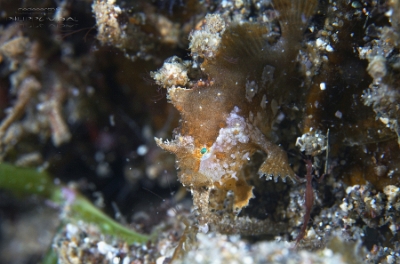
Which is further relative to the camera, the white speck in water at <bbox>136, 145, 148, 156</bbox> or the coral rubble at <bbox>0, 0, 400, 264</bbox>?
the white speck in water at <bbox>136, 145, 148, 156</bbox>

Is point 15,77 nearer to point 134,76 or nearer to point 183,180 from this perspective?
point 134,76

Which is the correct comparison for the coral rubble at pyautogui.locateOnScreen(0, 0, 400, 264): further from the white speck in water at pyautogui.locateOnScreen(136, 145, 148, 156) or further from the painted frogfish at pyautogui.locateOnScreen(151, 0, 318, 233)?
the white speck in water at pyautogui.locateOnScreen(136, 145, 148, 156)

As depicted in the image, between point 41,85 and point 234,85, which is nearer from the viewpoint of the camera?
point 234,85

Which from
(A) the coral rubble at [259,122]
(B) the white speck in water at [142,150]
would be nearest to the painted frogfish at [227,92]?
(A) the coral rubble at [259,122]

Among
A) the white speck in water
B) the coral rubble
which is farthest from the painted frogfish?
the white speck in water

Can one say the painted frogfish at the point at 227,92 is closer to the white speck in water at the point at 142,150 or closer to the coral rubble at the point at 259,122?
the coral rubble at the point at 259,122

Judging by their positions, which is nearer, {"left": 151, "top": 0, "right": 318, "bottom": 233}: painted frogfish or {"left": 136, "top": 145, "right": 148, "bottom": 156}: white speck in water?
{"left": 151, "top": 0, "right": 318, "bottom": 233}: painted frogfish

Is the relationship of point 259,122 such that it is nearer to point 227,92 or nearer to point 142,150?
point 227,92

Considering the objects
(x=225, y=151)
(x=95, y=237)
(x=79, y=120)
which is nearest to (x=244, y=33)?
(x=225, y=151)

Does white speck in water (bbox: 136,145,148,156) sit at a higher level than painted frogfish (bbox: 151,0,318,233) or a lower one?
higher
